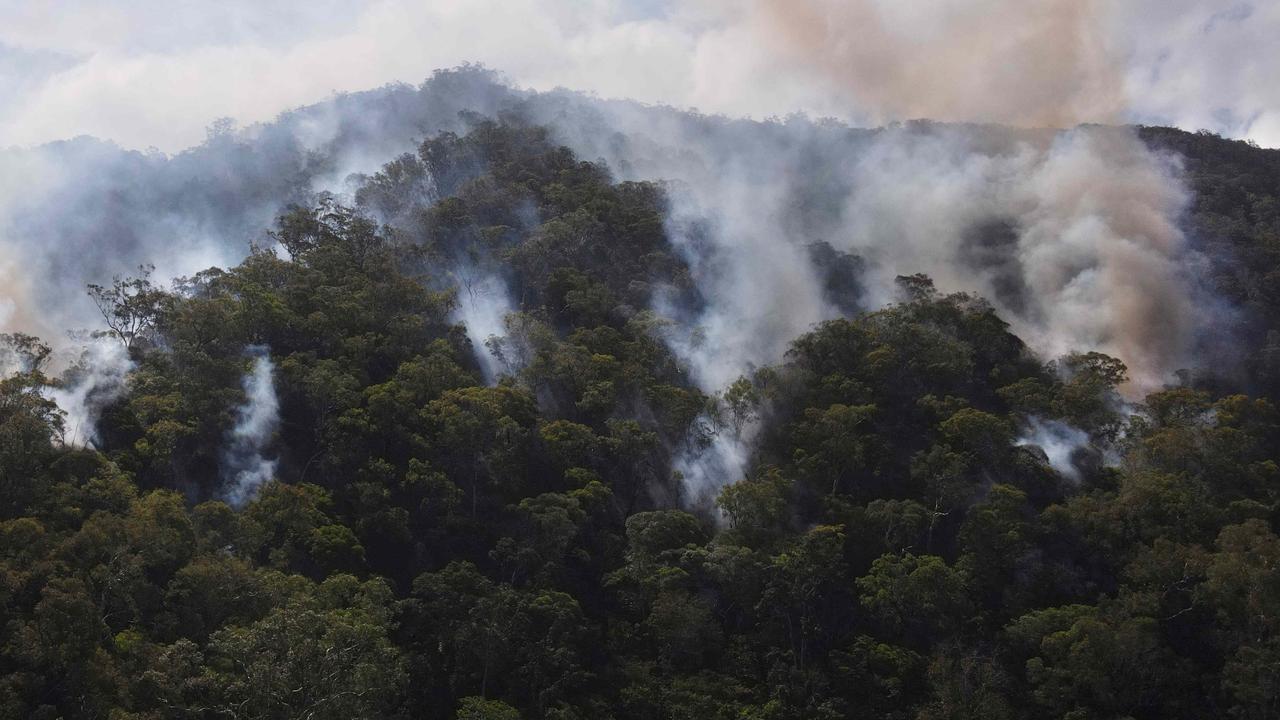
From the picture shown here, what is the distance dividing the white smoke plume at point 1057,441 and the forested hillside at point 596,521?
0.55 ft

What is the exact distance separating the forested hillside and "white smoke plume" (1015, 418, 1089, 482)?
0.17m

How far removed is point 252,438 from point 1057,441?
39.2 metres

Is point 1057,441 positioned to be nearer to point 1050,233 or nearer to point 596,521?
point 596,521

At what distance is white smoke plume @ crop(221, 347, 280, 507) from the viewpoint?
147ft

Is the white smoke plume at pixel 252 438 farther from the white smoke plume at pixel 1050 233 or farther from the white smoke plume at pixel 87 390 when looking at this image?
the white smoke plume at pixel 1050 233

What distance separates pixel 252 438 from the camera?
46.4 meters

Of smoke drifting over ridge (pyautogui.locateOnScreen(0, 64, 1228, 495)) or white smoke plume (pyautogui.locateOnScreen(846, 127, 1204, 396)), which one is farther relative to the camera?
white smoke plume (pyautogui.locateOnScreen(846, 127, 1204, 396))

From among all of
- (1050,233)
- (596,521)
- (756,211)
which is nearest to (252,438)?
(596,521)

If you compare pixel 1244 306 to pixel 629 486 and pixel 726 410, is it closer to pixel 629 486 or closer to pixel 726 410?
pixel 726 410

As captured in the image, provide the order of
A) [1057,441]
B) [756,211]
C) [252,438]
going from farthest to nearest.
Result: 1. [756,211]
2. [1057,441]
3. [252,438]

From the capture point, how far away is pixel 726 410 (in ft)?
177

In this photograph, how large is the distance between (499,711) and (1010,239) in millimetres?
66317

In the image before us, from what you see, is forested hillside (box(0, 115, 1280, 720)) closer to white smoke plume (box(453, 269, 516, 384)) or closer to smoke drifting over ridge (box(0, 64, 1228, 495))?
white smoke plume (box(453, 269, 516, 384))

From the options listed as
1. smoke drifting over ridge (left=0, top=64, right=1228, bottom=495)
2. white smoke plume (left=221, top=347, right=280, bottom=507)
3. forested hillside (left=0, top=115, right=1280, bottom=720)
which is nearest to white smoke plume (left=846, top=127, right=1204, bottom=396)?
smoke drifting over ridge (left=0, top=64, right=1228, bottom=495)
